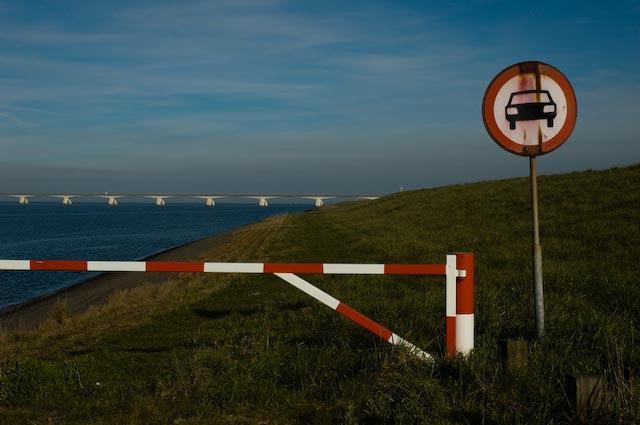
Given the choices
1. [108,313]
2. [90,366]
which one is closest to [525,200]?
[108,313]

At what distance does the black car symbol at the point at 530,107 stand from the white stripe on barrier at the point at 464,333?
197 cm

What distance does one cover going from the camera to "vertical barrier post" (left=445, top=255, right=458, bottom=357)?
227 inches

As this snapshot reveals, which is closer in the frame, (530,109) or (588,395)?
(588,395)

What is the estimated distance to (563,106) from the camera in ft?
20.2

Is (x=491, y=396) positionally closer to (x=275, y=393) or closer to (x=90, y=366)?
(x=275, y=393)

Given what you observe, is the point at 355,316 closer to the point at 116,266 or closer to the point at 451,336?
the point at 451,336

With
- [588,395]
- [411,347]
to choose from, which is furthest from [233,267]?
[588,395]

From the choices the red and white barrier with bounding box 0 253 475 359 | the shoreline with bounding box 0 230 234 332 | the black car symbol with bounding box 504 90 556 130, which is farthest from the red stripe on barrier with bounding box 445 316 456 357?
the shoreline with bounding box 0 230 234 332

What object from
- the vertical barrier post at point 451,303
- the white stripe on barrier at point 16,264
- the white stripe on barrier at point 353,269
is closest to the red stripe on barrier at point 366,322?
the white stripe on barrier at point 353,269

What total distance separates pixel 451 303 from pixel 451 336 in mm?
317

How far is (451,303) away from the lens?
582 centimetres

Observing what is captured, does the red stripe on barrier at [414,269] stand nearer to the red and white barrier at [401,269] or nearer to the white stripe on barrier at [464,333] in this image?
the red and white barrier at [401,269]

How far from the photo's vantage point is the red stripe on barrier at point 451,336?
5836mm

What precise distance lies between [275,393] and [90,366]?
269 cm
